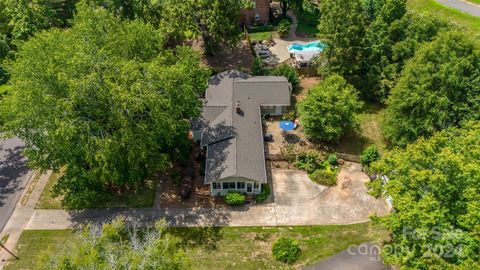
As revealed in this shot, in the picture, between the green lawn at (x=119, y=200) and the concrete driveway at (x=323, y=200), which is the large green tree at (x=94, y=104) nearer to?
the green lawn at (x=119, y=200)

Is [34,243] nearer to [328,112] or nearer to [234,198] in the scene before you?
[234,198]

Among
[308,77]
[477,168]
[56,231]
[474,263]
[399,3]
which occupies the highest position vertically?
[399,3]

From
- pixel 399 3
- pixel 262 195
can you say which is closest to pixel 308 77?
pixel 399 3

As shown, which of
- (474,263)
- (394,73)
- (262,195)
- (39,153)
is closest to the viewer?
(474,263)

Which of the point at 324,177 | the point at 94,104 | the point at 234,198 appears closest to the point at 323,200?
the point at 324,177

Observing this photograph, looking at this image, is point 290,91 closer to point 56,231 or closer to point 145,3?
point 145,3

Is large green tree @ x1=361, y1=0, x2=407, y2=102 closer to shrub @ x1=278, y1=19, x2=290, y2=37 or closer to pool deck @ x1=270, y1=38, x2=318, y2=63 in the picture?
pool deck @ x1=270, y1=38, x2=318, y2=63
